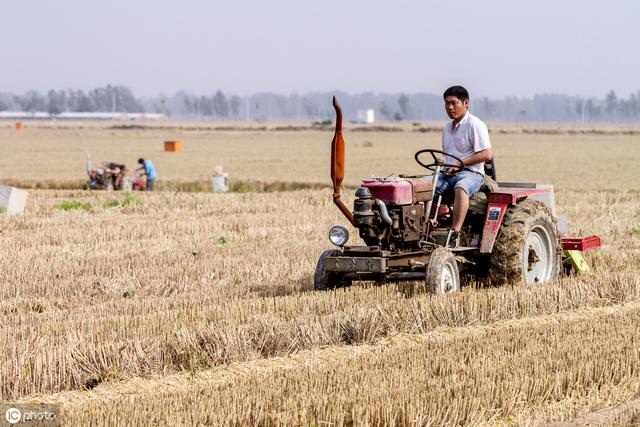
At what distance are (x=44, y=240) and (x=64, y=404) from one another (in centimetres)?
981

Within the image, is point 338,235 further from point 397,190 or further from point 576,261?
point 576,261

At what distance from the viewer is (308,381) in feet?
21.1

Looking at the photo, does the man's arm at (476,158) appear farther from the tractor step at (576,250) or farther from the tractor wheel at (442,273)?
the tractor step at (576,250)

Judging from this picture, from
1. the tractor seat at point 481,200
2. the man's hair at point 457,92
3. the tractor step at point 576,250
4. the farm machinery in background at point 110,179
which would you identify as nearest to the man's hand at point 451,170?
the tractor seat at point 481,200

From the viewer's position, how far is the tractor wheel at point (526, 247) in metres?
10.4

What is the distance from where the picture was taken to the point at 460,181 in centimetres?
1011

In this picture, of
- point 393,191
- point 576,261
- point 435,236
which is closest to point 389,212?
point 393,191

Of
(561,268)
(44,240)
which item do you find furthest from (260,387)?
(44,240)

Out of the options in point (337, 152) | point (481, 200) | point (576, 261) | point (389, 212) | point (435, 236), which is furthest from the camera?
point (576, 261)

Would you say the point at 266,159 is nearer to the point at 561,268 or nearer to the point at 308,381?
the point at 561,268

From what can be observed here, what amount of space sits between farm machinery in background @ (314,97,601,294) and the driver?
94 mm

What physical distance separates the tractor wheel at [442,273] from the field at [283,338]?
0.25 m

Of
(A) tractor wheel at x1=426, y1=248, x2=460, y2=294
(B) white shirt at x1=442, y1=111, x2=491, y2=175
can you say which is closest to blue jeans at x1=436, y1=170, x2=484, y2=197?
(B) white shirt at x1=442, y1=111, x2=491, y2=175

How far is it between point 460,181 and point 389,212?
2.65 ft
